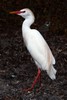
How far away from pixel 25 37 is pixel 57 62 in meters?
1.16

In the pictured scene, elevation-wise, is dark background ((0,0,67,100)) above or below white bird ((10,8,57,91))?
below

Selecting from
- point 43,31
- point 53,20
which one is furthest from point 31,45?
point 53,20

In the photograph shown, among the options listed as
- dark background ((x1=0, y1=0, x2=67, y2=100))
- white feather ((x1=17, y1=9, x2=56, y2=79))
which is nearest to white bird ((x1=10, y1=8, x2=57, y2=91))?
white feather ((x1=17, y1=9, x2=56, y2=79))

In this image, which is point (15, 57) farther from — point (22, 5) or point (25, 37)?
point (22, 5)

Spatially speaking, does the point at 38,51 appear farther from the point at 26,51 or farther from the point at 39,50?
the point at 26,51

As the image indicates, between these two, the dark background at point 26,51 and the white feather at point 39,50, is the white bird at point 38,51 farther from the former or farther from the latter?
the dark background at point 26,51

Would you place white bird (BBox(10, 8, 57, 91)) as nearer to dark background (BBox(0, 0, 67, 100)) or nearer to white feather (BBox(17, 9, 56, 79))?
white feather (BBox(17, 9, 56, 79))

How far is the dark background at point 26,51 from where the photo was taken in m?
6.68

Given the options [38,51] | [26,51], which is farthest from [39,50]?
[26,51]

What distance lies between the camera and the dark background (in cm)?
668

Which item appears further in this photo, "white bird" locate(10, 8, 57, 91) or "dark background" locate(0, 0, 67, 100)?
"dark background" locate(0, 0, 67, 100)

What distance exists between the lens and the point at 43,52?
258 inches

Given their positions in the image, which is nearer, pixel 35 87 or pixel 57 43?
pixel 35 87

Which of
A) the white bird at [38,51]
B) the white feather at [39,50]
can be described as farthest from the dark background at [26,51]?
the white feather at [39,50]
